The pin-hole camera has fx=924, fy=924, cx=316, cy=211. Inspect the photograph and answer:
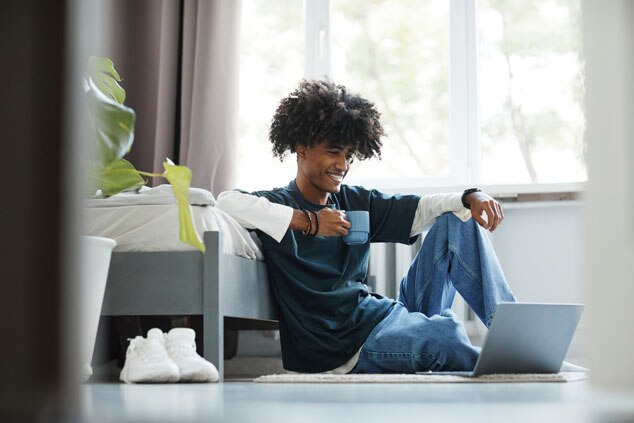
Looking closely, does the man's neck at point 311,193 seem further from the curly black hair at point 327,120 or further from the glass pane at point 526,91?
the glass pane at point 526,91

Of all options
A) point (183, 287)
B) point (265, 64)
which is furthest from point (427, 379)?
point (265, 64)

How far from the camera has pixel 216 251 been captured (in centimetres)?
212

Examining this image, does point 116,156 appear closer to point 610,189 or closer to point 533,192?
point 610,189

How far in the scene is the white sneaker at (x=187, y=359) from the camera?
192 centimetres

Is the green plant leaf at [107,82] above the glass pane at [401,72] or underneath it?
underneath

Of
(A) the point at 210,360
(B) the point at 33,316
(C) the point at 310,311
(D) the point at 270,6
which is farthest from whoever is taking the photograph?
(D) the point at 270,6

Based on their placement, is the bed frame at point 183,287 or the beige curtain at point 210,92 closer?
the bed frame at point 183,287

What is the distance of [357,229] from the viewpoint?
2328 millimetres

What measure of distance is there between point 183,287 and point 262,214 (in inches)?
12.0

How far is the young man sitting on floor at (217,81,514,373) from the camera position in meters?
2.24

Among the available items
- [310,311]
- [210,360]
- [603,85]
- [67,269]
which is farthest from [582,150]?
[310,311]

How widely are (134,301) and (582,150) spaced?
2.00 meters

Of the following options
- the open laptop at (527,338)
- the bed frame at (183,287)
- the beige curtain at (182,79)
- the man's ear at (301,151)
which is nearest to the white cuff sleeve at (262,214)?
the bed frame at (183,287)

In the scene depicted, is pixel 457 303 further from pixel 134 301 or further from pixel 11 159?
pixel 11 159
